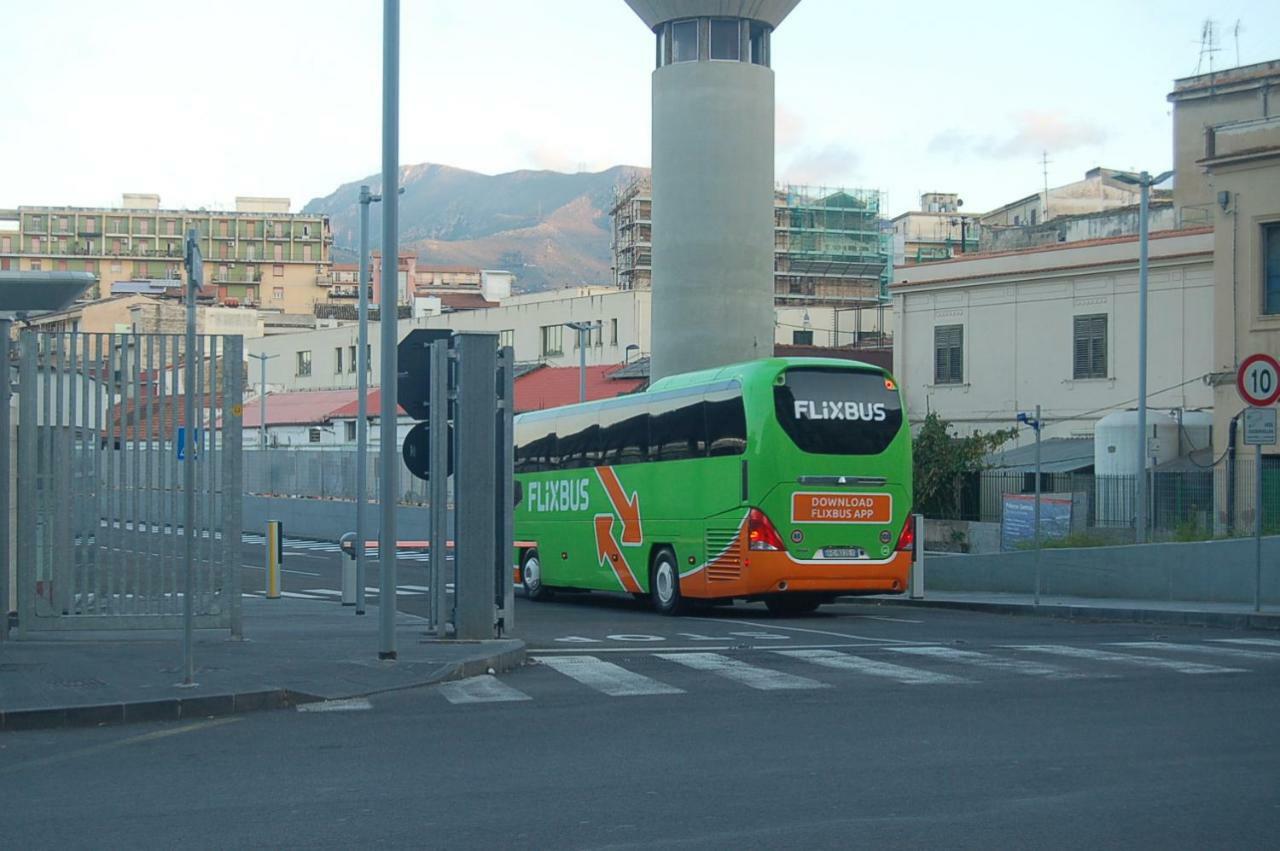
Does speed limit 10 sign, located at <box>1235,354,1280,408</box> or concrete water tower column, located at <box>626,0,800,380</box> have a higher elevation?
concrete water tower column, located at <box>626,0,800,380</box>

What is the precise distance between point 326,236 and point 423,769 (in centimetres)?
14782

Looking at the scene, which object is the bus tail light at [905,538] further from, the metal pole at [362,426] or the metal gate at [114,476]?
the metal gate at [114,476]

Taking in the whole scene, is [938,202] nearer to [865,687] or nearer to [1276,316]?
[1276,316]

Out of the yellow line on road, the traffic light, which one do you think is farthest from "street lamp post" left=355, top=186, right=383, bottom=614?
the yellow line on road

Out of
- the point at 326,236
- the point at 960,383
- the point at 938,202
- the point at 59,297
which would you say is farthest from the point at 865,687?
the point at 326,236

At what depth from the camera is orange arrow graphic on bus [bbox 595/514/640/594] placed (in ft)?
82.6

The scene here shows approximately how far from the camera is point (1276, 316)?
31.8 metres

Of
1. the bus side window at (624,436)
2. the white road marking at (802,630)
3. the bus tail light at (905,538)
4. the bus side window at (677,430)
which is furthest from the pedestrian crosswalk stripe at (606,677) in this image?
the bus side window at (624,436)

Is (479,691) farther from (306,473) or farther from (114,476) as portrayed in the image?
(306,473)

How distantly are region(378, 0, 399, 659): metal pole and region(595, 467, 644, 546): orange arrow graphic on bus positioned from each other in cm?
1097

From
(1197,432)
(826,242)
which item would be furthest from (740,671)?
(826,242)

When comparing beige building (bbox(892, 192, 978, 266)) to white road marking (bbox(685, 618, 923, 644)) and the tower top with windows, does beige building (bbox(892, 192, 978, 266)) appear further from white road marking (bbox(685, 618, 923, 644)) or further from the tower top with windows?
white road marking (bbox(685, 618, 923, 644))

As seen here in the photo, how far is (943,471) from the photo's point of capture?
37.7 meters

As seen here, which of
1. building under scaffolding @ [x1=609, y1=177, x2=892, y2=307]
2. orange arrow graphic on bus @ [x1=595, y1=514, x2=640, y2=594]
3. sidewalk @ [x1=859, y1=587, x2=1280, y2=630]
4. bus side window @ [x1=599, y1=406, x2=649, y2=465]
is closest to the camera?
sidewalk @ [x1=859, y1=587, x2=1280, y2=630]
